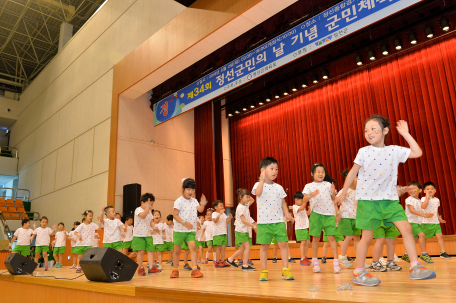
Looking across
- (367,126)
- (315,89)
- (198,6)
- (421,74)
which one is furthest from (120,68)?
(367,126)

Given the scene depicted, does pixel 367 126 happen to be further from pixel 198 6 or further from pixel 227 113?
pixel 227 113

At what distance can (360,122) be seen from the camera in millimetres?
10344

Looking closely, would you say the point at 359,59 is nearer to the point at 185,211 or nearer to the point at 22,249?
the point at 185,211

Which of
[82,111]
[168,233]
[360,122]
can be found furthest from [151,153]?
[360,122]

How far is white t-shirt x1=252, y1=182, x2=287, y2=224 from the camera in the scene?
396cm

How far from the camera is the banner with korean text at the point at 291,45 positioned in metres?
5.96

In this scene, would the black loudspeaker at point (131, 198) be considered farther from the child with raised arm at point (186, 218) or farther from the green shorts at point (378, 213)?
the green shorts at point (378, 213)

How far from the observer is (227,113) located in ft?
44.1

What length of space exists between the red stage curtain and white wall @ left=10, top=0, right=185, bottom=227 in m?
5.03

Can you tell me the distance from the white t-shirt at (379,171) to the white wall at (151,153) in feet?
30.2

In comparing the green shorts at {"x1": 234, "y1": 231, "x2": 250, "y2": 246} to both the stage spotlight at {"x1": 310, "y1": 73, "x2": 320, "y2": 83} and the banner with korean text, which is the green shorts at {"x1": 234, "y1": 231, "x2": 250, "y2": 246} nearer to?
the banner with korean text

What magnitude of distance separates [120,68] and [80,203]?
5006 millimetres

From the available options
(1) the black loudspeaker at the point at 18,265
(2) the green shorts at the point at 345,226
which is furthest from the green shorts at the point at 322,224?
(1) the black loudspeaker at the point at 18,265

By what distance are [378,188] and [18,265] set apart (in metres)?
6.27
